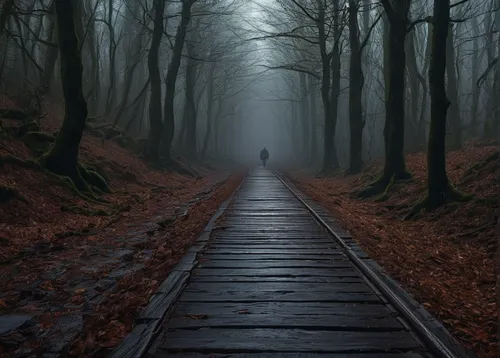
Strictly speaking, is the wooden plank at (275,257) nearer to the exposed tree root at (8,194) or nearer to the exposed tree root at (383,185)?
the exposed tree root at (8,194)

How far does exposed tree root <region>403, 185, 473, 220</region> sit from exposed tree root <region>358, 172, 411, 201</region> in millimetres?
3359

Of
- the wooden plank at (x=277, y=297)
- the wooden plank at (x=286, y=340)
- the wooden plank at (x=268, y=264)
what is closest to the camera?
the wooden plank at (x=286, y=340)

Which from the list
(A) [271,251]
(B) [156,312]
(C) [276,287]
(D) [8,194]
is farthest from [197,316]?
(D) [8,194]

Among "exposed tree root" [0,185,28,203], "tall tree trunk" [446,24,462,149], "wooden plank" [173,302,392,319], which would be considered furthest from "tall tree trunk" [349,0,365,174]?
"wooden plank" [173,302,392,319]

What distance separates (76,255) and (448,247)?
6120 millimetres

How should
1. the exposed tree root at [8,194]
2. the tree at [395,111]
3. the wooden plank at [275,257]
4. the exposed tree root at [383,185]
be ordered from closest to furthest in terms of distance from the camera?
the wooden plank at [275,257] → the exposed tree root at [8,194] → the tree at [395,111] → the exposed tree root at [383,185]

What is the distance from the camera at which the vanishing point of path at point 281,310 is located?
3.72 m

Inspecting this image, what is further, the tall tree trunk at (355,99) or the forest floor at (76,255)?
the tall tree trunk at (355,99)

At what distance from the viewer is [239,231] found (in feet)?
29.7

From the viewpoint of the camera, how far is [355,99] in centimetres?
2288

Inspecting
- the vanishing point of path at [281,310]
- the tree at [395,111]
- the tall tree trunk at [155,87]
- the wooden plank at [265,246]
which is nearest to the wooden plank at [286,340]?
the vanishing point of path at [281,310]

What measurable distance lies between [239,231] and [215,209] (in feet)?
10.3

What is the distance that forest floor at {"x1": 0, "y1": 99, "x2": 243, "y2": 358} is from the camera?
424 centimetres

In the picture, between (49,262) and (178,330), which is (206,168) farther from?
(178,330)
